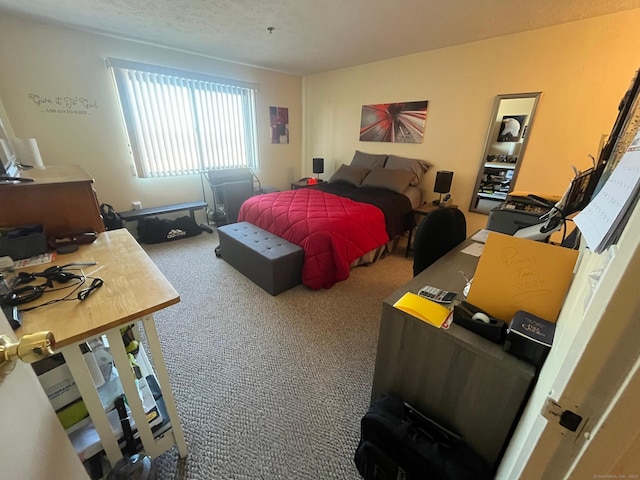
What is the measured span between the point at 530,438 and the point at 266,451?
1.15 m

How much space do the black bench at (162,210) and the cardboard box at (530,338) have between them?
3.83m

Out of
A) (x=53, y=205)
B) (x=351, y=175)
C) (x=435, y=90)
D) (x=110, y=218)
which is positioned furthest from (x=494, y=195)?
(x=110, y=218)

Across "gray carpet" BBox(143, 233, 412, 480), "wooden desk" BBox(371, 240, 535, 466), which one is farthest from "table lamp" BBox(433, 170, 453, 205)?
"wooden desk" BBox(371, 240, 535, 466)

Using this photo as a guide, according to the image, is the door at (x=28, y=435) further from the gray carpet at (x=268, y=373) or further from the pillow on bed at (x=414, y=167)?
the pillow on bed at (x=414, y=167)

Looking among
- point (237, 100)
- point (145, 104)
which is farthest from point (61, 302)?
point (237, 100)

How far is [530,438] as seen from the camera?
48 centimetres

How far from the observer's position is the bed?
2.35 meters

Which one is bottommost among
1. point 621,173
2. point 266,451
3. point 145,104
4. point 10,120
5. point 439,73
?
point 266,451

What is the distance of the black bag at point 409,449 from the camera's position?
85 centimetres

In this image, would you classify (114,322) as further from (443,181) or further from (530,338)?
(443,181)

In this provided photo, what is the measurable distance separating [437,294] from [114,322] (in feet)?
3.82

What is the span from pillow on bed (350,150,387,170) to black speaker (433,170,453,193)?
0.90 metres

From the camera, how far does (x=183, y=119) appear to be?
356 cm

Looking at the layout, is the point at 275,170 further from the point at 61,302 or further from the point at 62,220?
the point at 61,302
